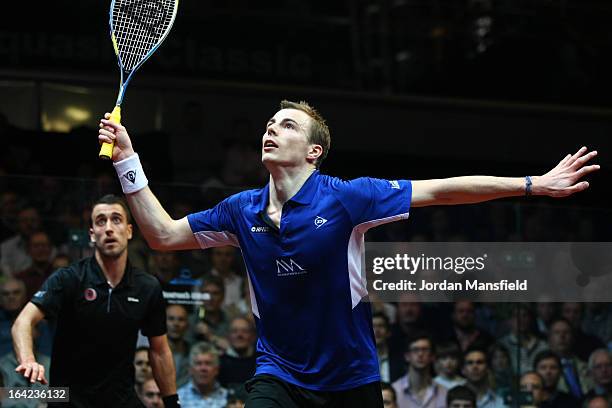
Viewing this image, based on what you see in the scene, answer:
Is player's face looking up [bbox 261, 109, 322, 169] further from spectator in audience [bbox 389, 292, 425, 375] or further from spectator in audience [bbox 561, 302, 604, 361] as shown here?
spectator in audience [bbox 561, 302, 604, 361]

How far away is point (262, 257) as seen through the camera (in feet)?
14.2

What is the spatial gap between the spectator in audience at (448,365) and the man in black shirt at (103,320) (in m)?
1.81

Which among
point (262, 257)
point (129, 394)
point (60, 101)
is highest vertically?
point (60, 101)

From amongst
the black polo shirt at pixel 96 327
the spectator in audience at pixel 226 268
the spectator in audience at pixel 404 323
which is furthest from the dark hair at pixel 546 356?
the black polo shirt at pixel 96 327

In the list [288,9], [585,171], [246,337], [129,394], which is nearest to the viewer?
[585,171]

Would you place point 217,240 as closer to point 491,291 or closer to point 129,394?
point 129,394

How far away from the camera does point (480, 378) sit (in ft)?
23.3

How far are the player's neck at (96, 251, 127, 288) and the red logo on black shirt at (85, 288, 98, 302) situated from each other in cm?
11

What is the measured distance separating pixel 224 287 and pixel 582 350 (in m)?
2.29

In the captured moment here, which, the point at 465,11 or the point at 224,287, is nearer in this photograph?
the point at 224,287

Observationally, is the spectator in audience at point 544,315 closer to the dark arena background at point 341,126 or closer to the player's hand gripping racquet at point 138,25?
the dark arena background at point 341,126

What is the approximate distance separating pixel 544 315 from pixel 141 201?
11.9 feet

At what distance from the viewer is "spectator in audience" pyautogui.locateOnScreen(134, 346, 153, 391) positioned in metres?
6.55

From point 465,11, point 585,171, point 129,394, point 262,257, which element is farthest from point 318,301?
point 465,11
